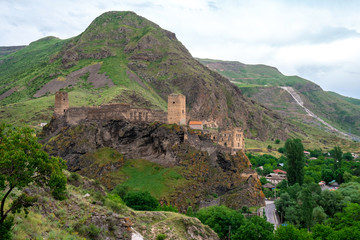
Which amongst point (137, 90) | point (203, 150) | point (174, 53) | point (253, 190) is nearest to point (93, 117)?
point (203, 150)

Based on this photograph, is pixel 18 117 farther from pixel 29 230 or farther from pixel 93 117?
pixel 29 230

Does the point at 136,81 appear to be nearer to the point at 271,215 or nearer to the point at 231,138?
the point at 231,138

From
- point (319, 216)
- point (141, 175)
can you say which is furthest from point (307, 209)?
point (141, 175)

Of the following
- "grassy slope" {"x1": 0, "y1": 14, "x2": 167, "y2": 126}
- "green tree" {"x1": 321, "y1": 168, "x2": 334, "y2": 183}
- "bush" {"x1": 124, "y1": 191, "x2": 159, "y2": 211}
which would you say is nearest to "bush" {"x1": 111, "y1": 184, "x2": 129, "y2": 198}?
"bush" {"x1": 124, "y1": 191, "x2": 159, "y2": 211}

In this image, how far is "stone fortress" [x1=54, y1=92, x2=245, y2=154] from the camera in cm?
7350

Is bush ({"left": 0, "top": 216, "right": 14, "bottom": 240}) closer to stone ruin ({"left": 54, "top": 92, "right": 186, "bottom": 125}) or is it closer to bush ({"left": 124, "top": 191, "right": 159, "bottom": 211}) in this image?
bush ({"left": 124, "top": 191, "right": 159, "bottom": 211})

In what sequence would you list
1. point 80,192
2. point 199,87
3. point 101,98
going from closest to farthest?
point 80,192
point 101,98
point 199,87

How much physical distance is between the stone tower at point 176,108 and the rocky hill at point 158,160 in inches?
116

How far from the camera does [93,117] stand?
7425 cm

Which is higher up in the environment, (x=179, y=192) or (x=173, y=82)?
(x=173, y=82)

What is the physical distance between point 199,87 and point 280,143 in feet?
161

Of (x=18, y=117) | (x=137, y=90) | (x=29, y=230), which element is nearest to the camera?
(x=29, y=230)

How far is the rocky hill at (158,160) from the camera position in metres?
65.0

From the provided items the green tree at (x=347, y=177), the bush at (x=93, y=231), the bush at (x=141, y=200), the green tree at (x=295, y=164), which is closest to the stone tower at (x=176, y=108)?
the bush at (x=141, y=200)
